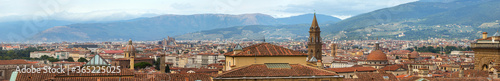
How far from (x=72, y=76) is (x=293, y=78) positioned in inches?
328

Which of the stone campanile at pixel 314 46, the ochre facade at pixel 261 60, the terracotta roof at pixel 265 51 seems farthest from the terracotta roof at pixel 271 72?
the stone campanile at pixel 314 46

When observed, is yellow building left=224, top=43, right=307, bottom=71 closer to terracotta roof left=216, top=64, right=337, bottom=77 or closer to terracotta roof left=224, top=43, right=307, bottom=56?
terracotta roof left=224, top=43, right=307, bottom=56

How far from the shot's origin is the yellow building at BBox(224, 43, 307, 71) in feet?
78.1

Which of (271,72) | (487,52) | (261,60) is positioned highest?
(487,52)

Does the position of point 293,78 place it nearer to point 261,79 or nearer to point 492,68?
point 261,79

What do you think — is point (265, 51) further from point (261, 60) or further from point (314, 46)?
point (314, 46)

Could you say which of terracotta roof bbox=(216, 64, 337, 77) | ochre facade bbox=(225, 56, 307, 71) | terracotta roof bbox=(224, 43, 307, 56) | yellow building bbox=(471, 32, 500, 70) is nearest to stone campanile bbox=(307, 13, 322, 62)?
yellow building bbox=(471, 32, 500, 70)

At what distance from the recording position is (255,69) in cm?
2084

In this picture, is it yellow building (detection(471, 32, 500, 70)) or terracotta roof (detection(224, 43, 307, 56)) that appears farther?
yellow building (detection(471, 32, 500, 70))

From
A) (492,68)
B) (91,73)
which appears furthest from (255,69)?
(492,68)

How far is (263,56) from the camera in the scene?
23.9 m

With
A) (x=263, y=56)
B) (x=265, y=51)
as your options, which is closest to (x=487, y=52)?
(x=265, y=51)

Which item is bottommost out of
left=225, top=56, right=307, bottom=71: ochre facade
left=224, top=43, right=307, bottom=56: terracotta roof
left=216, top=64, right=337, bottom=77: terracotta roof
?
left=216, top=64, right=337, bottom=77: terracotta roof

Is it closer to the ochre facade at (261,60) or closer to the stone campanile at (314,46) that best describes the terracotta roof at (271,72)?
the ochre facade at (261,60)
